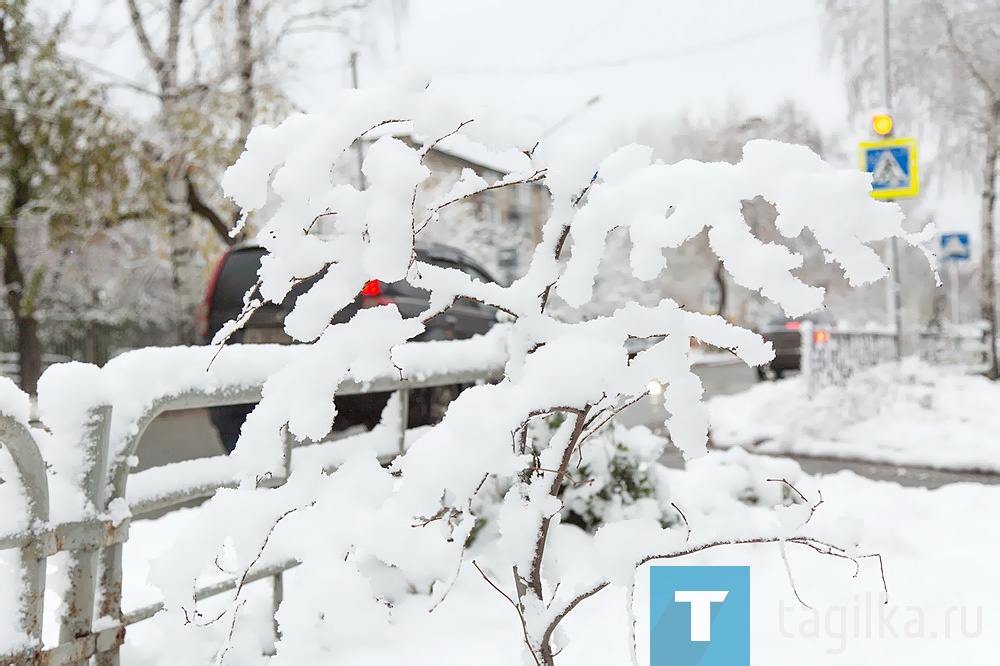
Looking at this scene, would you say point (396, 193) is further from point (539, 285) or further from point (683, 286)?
point (683, 286)

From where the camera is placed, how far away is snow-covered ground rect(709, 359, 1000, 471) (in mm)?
6484

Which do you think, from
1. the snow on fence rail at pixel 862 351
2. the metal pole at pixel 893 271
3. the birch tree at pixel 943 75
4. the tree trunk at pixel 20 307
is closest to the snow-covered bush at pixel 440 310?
the snow on fence rail at pixel 862 351

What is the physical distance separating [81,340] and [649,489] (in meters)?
19.1

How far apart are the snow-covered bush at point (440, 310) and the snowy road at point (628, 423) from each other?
1.61m

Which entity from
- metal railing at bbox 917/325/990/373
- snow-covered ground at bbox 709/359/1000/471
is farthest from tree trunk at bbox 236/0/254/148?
metal railing at bbox 917/325/990/373

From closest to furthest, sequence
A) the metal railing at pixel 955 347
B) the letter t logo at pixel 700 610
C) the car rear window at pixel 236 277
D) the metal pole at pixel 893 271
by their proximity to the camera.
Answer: the letter t logo at pixel 700 610
the car rear window at pixel 236 277
the metal pole at pixel 893 271
the metal railing at pixel 955 347

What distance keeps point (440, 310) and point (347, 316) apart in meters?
3.90

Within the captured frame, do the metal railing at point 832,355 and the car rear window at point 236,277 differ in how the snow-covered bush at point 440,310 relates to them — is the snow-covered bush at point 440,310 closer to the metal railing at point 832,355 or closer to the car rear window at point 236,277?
the car rear window at point 236,277

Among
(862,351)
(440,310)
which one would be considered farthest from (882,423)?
(440,310)

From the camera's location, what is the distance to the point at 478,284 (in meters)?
1.38

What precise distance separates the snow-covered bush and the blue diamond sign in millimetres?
13471

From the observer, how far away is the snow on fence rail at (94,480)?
1683mm

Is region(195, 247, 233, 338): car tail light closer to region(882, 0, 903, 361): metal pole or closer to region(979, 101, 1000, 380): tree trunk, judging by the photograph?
region(882, 0, 903, 361): metal pole

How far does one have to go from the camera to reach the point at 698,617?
1784 millimetres
